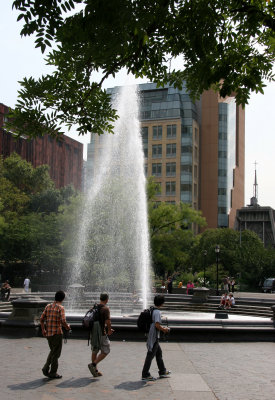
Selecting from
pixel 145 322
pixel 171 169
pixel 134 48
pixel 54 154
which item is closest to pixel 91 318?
pixel 145 322

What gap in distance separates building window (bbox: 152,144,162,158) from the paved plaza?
81.7m

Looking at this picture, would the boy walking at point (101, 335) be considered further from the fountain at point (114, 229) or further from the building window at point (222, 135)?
the building window at point (222, 135)

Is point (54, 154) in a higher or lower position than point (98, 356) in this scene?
higher

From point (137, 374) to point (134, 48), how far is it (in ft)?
19.8

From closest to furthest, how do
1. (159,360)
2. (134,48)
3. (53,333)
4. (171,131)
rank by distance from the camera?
(134,48)
(53,333)
(159,360)
(171,131)

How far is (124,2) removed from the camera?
6.07 m

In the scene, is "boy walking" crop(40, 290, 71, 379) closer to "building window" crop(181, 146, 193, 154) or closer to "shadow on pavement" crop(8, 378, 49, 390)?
"shadow on pavement" crop(8, 378, 49, 390)

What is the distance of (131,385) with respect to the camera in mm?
8977

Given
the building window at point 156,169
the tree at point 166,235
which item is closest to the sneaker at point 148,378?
the tree at point 166,235

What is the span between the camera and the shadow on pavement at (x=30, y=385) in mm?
8548

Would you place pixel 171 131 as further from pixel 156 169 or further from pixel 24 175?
pixel 24 175

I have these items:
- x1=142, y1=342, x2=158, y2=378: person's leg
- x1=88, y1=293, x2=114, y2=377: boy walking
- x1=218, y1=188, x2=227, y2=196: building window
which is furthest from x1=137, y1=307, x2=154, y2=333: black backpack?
x1=218, y1=188, x2=227, y2=196: building window

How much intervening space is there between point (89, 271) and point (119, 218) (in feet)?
14.7

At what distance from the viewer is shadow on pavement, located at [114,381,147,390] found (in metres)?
8.77
